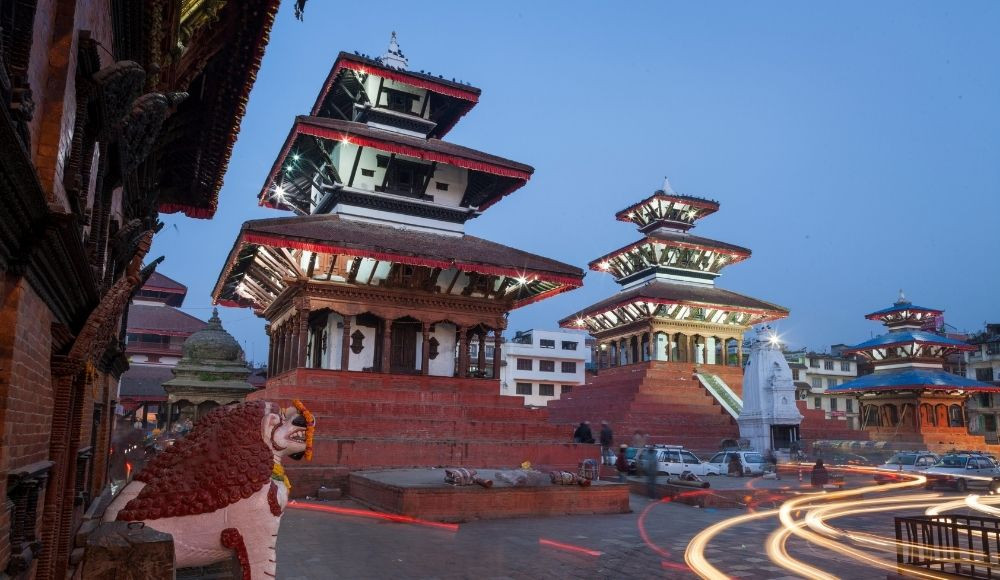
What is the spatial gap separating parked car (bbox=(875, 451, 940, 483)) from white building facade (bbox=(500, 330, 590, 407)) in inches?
1653

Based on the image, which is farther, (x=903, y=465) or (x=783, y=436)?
(x=783, y=436)

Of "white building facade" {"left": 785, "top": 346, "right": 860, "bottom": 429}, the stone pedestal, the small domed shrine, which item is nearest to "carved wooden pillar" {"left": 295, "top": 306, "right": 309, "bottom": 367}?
the small domed shrine

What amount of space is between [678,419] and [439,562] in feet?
83.3

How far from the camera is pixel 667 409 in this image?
33562 millimetres

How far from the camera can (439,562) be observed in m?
9.05

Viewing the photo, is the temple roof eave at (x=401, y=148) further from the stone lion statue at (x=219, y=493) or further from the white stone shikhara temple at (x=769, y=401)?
the stone lion statue at (x=219, y=493)

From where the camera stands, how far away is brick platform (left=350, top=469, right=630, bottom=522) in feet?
40.8

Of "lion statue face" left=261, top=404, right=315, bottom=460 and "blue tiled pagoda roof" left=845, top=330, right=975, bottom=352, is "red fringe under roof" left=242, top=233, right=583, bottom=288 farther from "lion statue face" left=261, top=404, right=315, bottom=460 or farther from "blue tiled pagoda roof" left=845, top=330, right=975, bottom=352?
"blue tiled pagoda roof" left=845, top=330, right=975, bottom=352

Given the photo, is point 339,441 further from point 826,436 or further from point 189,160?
point 826,436

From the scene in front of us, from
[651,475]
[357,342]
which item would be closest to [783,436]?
[651,475]

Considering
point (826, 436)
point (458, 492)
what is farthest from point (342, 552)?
point (826, 436)

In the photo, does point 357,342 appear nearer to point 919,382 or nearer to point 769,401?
point 769,401

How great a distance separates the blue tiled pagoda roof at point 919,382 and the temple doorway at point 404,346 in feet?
117

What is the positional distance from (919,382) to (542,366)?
113ft
